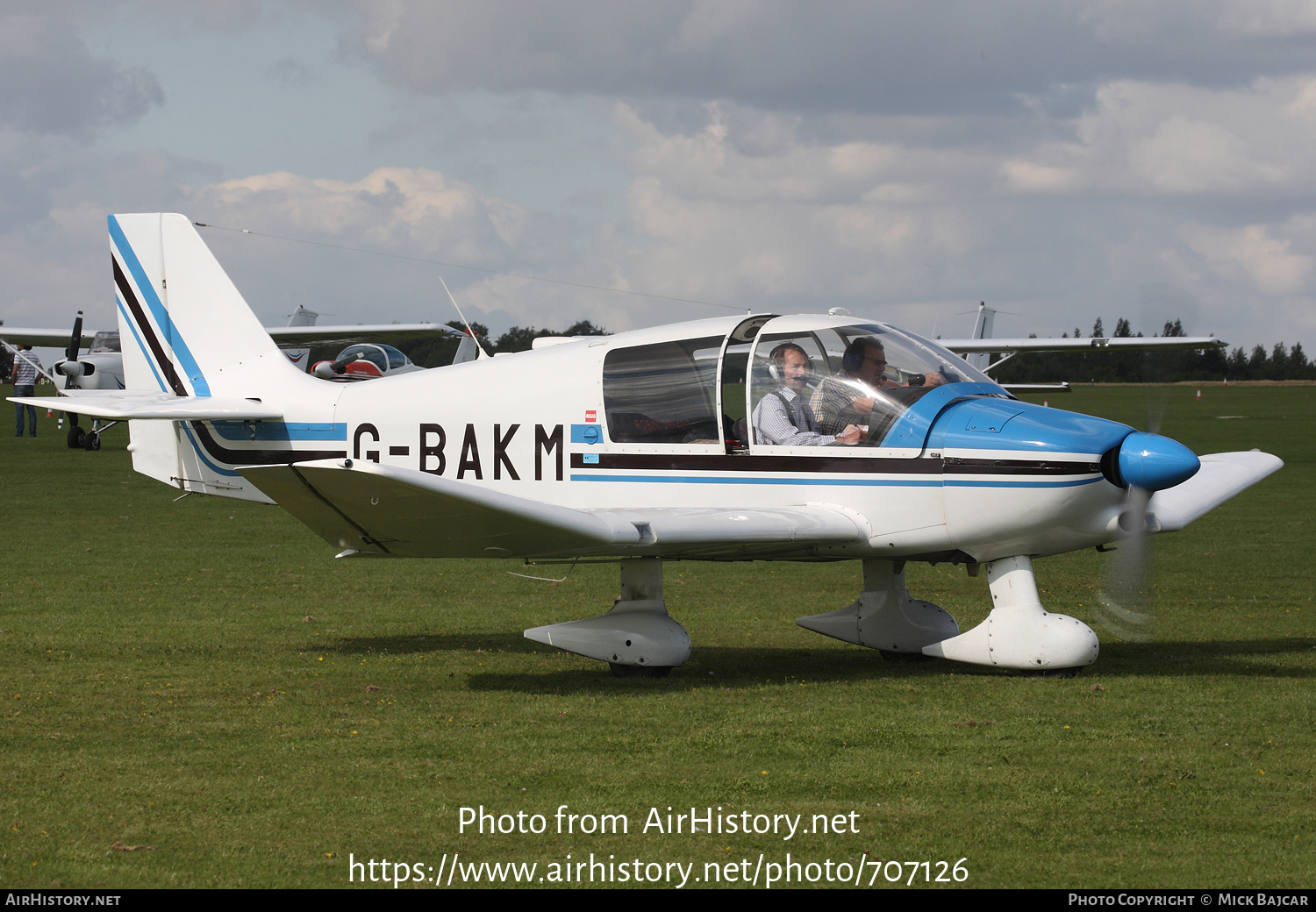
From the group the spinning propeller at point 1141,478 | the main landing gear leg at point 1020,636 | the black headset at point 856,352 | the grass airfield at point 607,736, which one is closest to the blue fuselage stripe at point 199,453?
the grass airfield at point 607,736

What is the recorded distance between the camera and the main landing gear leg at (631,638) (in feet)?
25.3

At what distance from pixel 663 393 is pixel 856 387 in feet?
3.99

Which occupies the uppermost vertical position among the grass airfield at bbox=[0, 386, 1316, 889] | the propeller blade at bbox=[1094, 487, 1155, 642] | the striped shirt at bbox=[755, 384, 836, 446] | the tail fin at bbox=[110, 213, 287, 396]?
the tail fin at bbox=[110, 213, 287, 396]

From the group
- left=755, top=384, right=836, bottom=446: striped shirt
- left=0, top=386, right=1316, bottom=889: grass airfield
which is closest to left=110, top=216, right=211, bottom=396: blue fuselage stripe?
left=0, top=386, right=1316, bottom=889: grass airfield

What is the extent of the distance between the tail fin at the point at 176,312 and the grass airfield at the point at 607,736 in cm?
191

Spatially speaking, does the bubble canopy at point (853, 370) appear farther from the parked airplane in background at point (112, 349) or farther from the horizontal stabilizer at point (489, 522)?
the parked airplane in background at point (112, 349)

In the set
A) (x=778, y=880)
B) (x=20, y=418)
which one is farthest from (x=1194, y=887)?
(x=20, y=418)

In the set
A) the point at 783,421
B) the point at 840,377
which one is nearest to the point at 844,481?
the point at 783,421

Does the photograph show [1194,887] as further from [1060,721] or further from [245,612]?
[245,612]

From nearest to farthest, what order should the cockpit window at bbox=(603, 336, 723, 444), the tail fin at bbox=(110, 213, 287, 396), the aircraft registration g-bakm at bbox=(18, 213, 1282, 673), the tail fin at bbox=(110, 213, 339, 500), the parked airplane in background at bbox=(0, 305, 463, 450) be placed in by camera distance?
the aircraft registration g-bakm at bbox=(18, 213, 1282, 673) < the cockpit window at bbox=(603, 336, 723, 444) < the tail fin at bbox=(110, 213, 339, 500) < the tail fin at bbox=(110, 213, 287, 396) < the parked airplane in background at bbox=(0, 305, 463, 450)

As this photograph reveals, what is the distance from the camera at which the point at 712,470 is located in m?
7.95

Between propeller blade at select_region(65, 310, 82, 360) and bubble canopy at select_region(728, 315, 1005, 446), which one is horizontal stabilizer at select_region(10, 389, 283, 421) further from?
propeller blade at select_region(65, 310, 82, 360)

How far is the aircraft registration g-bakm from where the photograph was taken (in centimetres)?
708

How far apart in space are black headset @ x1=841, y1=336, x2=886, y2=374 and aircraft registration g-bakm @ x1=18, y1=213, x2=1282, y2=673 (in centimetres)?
1
